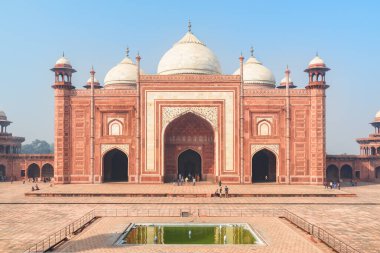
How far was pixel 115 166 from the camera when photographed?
26.3m

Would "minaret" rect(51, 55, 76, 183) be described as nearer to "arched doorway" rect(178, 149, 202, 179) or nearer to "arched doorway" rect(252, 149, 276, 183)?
"arched doorway" rect(178, 149, 202, 179)

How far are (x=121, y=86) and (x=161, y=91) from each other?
617 centimetres

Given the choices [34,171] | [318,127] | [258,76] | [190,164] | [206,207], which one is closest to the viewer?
[206,207]

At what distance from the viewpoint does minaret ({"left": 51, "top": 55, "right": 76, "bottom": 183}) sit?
23.5 m

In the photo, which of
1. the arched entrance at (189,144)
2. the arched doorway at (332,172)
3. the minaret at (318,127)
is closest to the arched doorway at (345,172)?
the arched doorway at (332,172)

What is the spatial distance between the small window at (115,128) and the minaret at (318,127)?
473 inches

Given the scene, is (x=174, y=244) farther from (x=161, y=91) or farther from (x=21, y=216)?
(x=161, y=91)

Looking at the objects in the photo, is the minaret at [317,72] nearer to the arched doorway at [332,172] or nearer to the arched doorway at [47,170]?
the arched doorway at [332,172]

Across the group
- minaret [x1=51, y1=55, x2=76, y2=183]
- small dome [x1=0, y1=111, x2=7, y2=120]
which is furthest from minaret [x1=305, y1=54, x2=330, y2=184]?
small dome [x1=0, y1=111, x2=7, y2=120]

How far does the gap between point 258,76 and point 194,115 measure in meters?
7.85

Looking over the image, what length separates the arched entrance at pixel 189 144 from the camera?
82.5 feet

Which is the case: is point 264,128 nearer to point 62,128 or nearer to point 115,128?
point 115,128

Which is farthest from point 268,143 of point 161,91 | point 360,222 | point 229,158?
point 360,222

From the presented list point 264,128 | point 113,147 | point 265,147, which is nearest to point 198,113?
point 264,128
